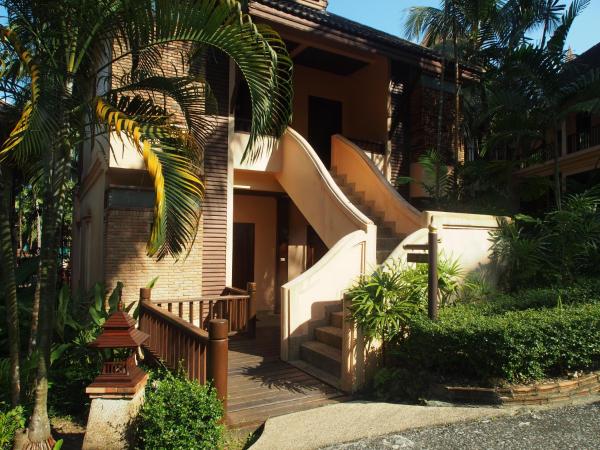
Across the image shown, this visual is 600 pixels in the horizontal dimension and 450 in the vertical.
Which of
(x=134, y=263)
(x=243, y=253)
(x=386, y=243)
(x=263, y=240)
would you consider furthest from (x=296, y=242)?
→ (x=134, y=263)

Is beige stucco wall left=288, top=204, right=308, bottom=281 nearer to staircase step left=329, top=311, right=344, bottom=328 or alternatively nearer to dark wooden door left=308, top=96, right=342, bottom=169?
dark wooden door left=308, top=96, right=342, bottom=169

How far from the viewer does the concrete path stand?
4.08 meters

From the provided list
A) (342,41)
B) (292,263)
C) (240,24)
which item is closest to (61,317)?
(240,24)

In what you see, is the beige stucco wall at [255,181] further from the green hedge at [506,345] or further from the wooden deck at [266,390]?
the green hedge at [506,345]

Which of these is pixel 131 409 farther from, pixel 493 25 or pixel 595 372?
pixel 493 25

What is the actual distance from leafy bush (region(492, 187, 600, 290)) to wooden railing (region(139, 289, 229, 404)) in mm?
5236

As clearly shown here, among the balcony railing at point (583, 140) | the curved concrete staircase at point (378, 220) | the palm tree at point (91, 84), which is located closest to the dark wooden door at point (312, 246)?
the curved concrete staircase at point (378, 220)

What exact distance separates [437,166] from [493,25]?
149 inches

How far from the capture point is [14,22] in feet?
13.8

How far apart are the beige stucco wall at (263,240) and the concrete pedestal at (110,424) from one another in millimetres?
7464

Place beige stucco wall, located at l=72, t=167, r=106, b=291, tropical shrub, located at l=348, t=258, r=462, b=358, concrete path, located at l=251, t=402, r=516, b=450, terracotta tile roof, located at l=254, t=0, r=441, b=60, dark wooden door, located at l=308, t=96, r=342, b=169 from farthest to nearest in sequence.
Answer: dark wooden door, located at l=308, t=96, r=342, b=169, beige stucco wall, located at l=72, t=167, r=106, b=291, terracotta tile roof, located at l=254, t=0, r=441, b=60, tropical shrub, located at l=348, t=258, r=462, b=358, concrete path, located at l=251, t=402, r=516, b=450

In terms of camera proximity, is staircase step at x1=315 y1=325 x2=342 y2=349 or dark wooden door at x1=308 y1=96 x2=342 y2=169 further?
dark wooden door at x1=308 y1=96 x2=342 y2=169

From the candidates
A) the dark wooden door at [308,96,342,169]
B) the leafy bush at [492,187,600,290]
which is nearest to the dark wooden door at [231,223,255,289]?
the dark wooden door at [308,96,342,169]

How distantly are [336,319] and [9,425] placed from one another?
4.11 metres
